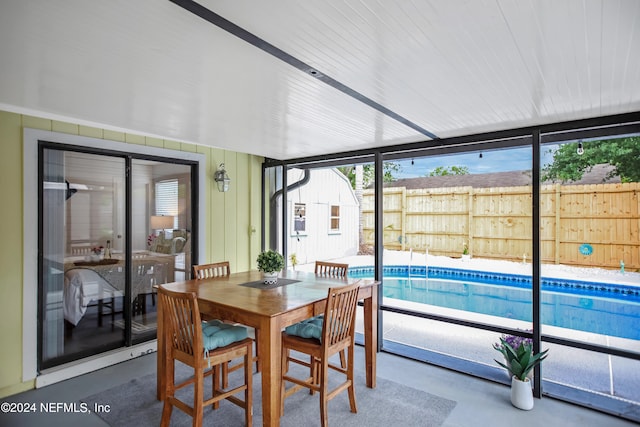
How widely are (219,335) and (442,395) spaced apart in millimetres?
1962

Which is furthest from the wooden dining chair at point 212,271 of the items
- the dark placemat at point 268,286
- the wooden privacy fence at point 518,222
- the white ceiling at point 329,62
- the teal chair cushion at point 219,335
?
the wooden privacy fence at point 518,222

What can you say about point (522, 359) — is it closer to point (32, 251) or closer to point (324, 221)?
point (32, 251)

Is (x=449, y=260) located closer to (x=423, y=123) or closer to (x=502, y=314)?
(x=502, y=314)

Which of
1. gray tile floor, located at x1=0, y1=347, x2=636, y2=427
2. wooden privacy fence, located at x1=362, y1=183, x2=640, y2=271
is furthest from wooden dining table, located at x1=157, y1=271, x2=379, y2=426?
wooden privacy fence, located at x1=362, y1=183, x2=640, y2=271

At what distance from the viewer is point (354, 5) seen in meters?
1.35

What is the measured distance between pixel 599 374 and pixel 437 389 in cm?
172

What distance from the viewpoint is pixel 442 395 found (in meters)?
2.99

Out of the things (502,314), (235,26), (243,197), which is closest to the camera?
(235,26)

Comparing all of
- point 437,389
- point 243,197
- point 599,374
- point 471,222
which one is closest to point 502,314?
point 471,222

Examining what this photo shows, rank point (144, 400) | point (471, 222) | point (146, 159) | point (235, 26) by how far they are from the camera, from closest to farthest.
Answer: point (235, 26) < point (144, 400) < point (146, 159) < point (471, 222)

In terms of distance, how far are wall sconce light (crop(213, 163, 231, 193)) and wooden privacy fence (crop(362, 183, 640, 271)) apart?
4.29m

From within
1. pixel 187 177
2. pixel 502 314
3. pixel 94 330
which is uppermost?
pixel 187 177

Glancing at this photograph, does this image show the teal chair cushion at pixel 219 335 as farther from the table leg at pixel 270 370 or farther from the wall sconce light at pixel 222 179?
the wall sconce light at pixel 222 179

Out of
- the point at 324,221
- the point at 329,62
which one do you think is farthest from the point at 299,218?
the point at 329,62
